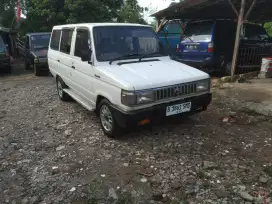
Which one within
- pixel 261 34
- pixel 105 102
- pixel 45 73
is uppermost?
pixel 261 34

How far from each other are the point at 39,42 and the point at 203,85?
10.1 meters

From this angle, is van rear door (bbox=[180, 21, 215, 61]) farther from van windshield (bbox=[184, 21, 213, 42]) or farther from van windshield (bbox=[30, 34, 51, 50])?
van windshield (bbox=[30, 34, 51, 50])

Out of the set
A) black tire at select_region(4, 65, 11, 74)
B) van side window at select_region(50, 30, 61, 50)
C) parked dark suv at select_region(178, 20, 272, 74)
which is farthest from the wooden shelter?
black tire at select_region(4, 65, 11, 74)

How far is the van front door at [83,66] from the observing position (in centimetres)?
482

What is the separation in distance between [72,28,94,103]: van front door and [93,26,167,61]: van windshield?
21cm

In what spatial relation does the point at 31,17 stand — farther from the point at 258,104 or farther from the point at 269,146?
the point at 269,146

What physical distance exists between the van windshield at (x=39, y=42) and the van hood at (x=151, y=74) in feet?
29.6

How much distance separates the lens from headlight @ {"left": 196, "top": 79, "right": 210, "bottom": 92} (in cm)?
448

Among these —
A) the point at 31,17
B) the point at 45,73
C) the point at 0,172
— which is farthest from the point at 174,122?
the point at 31,17

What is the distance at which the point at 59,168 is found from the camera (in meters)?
3.77

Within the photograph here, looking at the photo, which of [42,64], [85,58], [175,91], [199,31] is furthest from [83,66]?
[42,64]

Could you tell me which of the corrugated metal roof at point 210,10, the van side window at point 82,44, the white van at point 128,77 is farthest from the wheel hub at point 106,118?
the corrugated metal roof at point 210,10

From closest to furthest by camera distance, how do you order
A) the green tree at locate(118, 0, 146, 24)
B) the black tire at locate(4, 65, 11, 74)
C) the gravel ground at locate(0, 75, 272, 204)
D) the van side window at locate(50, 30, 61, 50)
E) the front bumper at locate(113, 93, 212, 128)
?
1. the gravel ground at locate(0, 75, 272, 204)
2. the front bumper at locate(113, 93, 212, 128)
3. the van side window at locate(50, 30, 61, 50)
4. the black tire at locate(4, 65, 11, 74)
5. the green tree at locate(118, 0, 146, 24)

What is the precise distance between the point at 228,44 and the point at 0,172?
8.41 m
